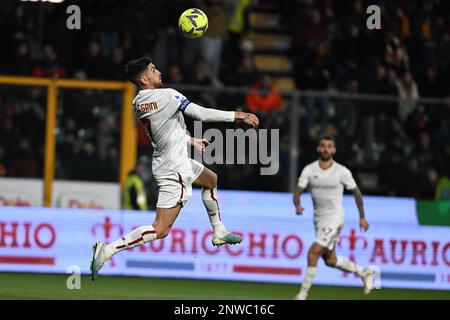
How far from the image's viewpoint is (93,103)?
2048 centimetres

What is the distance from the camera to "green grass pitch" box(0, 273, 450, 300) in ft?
53.1

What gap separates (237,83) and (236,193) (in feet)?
10.7

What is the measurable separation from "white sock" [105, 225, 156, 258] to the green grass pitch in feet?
8.75

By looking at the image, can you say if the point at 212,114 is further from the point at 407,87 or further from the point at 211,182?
the point at 407,87

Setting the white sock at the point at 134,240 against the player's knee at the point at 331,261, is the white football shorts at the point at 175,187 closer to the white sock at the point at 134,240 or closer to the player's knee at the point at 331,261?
the white sock at the point at 134,240

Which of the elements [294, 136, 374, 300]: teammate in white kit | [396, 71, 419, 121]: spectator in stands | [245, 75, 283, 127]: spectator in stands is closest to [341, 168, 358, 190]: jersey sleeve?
[294, 136, 374, 300]: teammate in white kit

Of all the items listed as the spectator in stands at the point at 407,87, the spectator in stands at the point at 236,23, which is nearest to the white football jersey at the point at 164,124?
the spectator in stands at the point at 407,87

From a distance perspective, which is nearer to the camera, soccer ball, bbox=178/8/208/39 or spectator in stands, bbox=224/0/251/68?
soccer ball, bbox=178/8/208/39

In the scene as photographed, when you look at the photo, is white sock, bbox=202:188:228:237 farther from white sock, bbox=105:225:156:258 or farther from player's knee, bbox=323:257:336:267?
player's knee, bbox=323:257:336:267

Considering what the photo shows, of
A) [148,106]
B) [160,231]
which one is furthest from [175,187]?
[148,106]

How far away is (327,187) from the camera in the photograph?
17.0m

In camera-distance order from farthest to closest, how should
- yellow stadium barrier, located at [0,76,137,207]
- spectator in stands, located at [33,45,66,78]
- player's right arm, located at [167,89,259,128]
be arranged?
spectator in stands, located at [33,45,66,78] → yellow stadium barrier, located at [0,76,137,207] → player's right arm, located at [167,89,259,128]

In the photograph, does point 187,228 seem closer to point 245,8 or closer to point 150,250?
point 150,250

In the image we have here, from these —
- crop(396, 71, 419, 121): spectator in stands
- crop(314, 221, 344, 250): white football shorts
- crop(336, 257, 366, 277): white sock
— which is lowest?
crop(336, 257, 366, 277): white sock
